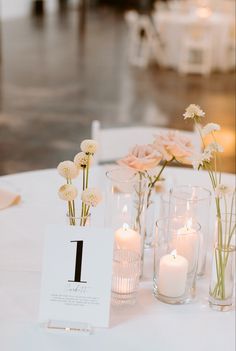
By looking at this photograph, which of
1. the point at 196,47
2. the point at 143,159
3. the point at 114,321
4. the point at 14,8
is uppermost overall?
the point at 14,8

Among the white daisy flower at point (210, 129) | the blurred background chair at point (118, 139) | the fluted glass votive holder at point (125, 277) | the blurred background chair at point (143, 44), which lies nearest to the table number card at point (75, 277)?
the fluted glass votive holder at point (125, 277)

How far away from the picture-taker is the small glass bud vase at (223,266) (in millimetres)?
1669

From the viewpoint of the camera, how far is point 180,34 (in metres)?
9.42

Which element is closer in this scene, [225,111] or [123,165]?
[123,165]

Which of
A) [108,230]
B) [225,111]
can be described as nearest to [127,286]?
[108,230]

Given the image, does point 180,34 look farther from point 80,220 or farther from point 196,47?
point 80,220

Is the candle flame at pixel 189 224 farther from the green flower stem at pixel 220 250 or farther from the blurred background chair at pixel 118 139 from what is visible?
the blurred background chair at pixel 118 139

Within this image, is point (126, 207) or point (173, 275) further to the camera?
point (126, 207)

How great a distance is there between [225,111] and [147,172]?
5420mm

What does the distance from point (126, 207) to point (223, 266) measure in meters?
0.33

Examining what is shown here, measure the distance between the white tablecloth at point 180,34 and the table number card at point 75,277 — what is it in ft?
26.7

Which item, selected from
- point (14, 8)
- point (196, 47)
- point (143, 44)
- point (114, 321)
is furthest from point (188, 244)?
point (14, 8)

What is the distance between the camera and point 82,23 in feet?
43.6

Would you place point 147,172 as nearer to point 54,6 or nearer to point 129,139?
point 129,139
